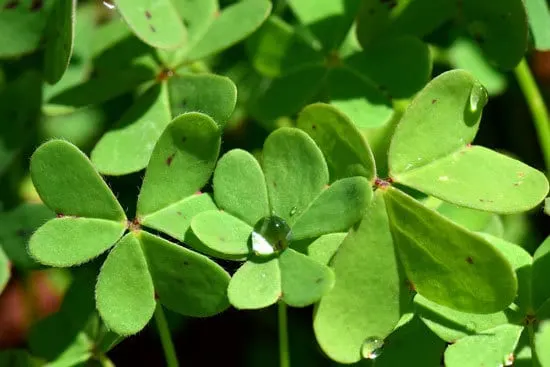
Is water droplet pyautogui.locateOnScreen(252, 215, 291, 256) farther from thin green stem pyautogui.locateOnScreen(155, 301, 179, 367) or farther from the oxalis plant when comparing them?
thin green stem pyautogui.locateOnScreen(155, 301, 179, 367)

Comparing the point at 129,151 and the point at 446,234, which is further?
the point at 129,151

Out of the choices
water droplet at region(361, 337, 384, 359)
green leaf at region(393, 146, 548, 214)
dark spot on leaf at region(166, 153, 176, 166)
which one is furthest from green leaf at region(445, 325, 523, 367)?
dark spot on leaf at region(166, 153, 176, 166)

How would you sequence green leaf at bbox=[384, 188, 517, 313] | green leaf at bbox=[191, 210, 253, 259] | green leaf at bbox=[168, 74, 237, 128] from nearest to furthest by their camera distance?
green leaf at bbox=[384, 188, 517, 313]
green leaf at bbox=[191, 210, 253, 259]
green leaf at bbox=[168, 74, 237, 128]

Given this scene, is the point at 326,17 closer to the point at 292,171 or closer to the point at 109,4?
the point at 109,4

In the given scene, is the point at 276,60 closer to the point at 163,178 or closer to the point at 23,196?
the point at 163,178

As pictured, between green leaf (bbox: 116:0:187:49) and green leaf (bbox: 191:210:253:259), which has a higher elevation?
green leaf (bbox: 116:0:187:49)

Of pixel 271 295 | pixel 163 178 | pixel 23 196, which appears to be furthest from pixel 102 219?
pixel 23 196
